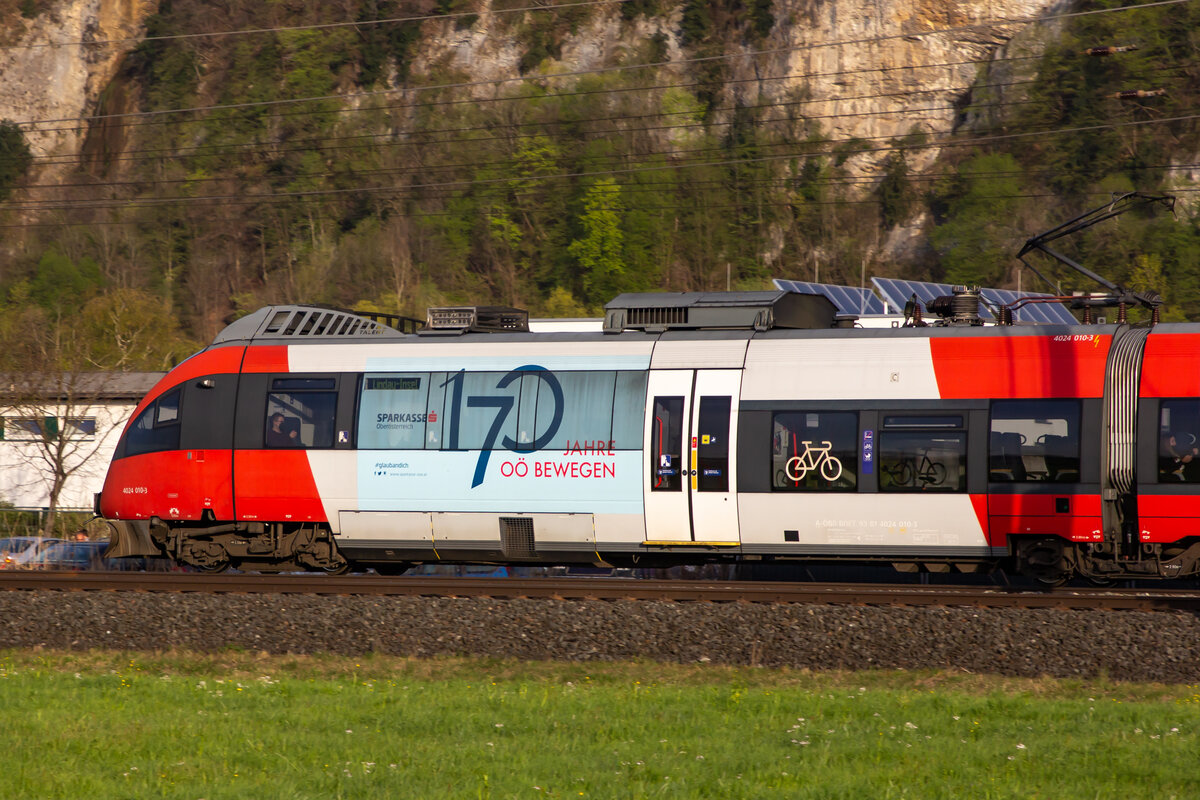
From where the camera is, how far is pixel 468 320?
1884 cm

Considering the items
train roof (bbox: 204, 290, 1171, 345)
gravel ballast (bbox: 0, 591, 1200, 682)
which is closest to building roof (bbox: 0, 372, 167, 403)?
train roof (bbox: 204, 290, 1171, 345)

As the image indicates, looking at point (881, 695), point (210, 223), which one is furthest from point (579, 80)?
point (881, 695)

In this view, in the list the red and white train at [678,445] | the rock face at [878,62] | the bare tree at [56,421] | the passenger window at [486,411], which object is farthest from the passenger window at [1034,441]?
the rock face at [878,62]

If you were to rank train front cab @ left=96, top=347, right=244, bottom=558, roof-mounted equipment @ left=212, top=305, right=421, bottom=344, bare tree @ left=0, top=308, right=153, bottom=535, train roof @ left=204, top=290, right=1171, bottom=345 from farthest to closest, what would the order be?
bare tree @ left=0, top=308, right=153, bottom=535, roof-mounted equipment @ left=212, top=305, right=421, bottom=344, train front cab @ left=96, top=347, right=244, bottom=558, train roof @ left=204, top=290, right=1171, bottom=345

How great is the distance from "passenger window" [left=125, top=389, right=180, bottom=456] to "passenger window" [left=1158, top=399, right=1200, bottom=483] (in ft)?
44.7

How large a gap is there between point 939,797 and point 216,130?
10782cm

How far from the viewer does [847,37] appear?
318 feet

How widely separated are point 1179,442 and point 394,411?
1036 cm

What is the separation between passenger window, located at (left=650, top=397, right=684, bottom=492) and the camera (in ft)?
55.6

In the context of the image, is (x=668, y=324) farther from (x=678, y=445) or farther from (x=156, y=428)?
(x=156, y=428)

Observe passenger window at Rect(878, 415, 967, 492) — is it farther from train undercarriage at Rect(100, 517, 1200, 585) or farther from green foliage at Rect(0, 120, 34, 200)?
green foliage at Rect(0, 120, 34, 200)

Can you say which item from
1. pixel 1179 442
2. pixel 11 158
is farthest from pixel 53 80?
pixel 1179 442

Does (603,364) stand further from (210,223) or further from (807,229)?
(210,223)

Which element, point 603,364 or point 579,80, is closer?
point 603,364
